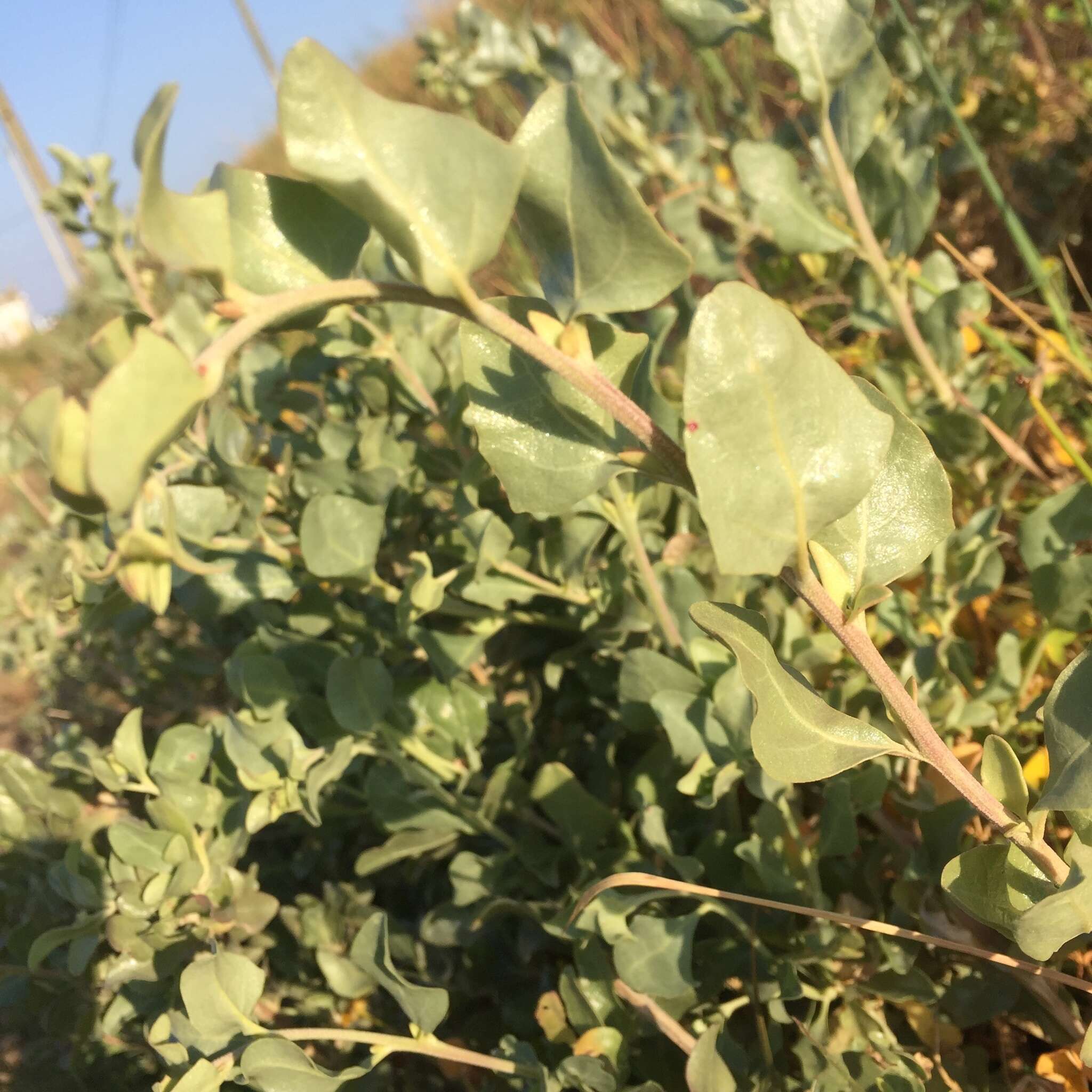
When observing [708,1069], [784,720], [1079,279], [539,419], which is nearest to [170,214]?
[539,419]

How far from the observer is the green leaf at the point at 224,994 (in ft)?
1.88

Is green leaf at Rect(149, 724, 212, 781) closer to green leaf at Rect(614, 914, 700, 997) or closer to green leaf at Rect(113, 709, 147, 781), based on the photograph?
green leaf at Rect(113, 709, 147, 781)

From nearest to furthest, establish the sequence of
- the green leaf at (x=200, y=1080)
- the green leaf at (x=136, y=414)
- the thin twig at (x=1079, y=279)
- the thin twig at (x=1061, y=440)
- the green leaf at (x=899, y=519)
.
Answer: the green leaf at (x=136, y=414)
the green leaf at (x=899, y=519)
the green leaf at (x=200, y=1080)
the thin twig at (x=1061, y=440)
the thin twig at (x=1079, y=279)

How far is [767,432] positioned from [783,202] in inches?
24.1

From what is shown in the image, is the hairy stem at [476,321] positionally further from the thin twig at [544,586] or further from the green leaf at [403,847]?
the green leaf at [403,847]

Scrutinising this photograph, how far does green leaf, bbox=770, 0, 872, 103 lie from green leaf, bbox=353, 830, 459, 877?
66 centimetres

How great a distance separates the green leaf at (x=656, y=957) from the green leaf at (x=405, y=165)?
1.52ft

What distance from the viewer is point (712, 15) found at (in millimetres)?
744

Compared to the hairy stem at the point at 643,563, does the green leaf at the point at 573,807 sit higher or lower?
lower

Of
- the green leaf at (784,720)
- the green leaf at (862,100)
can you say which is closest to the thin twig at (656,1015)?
the green leaf at (784,720)

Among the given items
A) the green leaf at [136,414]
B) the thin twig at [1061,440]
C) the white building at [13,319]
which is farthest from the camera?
the white building at [13,319]

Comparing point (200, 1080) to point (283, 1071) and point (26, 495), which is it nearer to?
point (283, 1071)

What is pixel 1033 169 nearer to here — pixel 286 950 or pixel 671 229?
pixel 671 229

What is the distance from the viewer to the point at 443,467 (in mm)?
897
